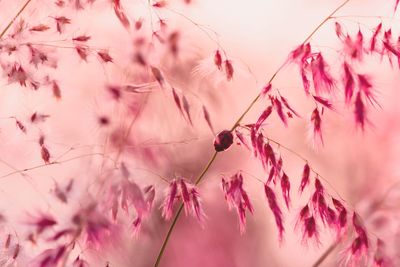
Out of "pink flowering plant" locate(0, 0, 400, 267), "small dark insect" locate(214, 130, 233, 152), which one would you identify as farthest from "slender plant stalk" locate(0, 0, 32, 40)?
"small dark insect" locate(214, 130, 233, 152)

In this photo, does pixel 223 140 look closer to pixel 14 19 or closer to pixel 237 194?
pixel 237 194

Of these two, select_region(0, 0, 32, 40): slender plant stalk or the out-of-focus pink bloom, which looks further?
select_region(0, 0, 32, 40): slender plant stalk

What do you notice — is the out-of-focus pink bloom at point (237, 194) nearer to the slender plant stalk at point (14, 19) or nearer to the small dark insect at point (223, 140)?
the small dark insect at point (223, 140)

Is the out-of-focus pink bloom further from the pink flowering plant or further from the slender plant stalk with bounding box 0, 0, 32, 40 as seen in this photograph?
the slender plant stalk with bounding box 0, 0, 32, 40

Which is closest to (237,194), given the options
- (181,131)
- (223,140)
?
(223,140)

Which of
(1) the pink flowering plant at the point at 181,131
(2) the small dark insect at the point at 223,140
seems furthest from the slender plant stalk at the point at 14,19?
(2) the small dark insect at the point at 223,140

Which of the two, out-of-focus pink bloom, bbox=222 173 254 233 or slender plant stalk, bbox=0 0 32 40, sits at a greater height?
slender plant stalk, bbox=0 0 32 40

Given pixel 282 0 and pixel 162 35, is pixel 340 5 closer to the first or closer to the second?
pixel 282 0

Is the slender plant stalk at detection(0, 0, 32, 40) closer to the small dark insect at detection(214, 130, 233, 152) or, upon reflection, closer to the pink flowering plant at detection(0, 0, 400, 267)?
the pink flowering plant at detection(0, 0, 400, 267)
